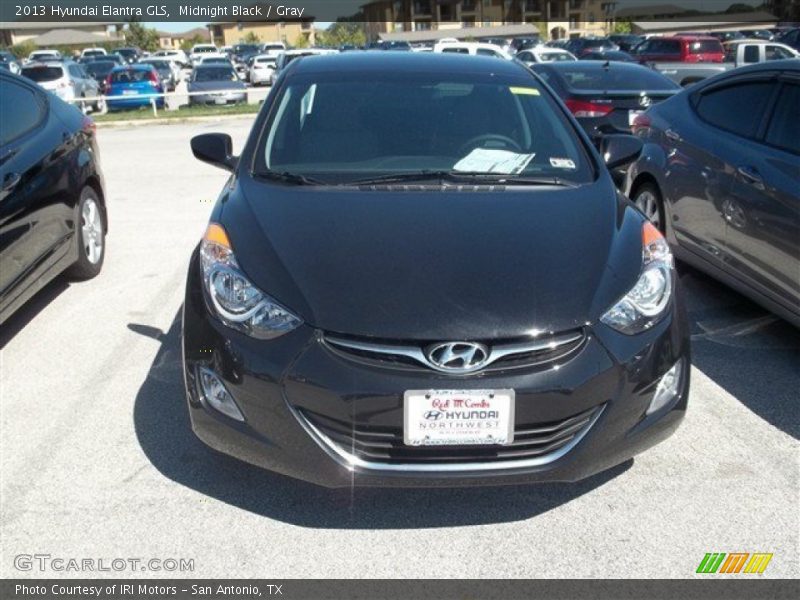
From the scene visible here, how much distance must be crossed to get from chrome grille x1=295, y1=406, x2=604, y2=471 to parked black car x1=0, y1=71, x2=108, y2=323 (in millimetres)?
2484

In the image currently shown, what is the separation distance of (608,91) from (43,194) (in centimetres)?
621

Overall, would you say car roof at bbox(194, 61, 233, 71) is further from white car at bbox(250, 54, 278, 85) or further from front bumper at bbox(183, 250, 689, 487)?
front bumper at bbox(183, 250, 689, 487)

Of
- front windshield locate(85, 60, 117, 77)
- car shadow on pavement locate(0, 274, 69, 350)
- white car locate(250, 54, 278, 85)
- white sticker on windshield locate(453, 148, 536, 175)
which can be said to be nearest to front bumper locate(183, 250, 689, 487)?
white sticker on windshield locate(453, 148, 536, 175)

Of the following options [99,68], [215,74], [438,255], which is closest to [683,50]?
[215,74]

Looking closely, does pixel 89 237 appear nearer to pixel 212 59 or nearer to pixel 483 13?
pixel 212 59

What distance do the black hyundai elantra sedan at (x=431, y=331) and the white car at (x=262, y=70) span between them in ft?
91.4

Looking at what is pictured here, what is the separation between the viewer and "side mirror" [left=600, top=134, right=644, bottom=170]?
409 cm

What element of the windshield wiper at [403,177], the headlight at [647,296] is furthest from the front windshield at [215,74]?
the headlight at [647,296]

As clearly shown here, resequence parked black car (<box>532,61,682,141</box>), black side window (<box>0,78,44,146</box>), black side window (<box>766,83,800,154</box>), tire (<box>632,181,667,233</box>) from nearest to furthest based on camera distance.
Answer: black side window (<box>766,83,800,154</box>), black side window (<box>0,78,44,146</box>), tire (<box>632,181,667,233</box>), parked black car (<box>532,61,682,141</box>)

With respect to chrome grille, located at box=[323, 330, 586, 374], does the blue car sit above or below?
below

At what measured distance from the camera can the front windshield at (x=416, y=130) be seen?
12.1 feet

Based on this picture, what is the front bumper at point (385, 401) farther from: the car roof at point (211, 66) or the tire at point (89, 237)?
the car roof at point (211, 66)

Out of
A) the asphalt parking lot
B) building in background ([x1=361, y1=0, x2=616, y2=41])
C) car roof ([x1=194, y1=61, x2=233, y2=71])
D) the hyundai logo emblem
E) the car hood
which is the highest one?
building in background ([x1=361, y1=0, x2=616, y2=41])

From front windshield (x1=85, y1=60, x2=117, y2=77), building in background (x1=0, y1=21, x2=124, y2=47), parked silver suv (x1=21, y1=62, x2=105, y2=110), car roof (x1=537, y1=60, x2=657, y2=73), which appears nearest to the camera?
car roof (x1=537, y1=60, x2=657, y2=73)
